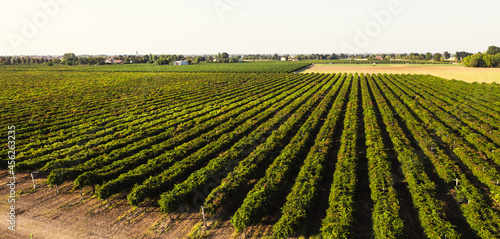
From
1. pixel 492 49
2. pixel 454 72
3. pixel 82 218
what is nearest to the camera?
pixel 82 218

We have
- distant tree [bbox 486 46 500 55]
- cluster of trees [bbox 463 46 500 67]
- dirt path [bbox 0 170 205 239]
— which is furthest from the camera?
distant tree [bbox 486 46 500 55]

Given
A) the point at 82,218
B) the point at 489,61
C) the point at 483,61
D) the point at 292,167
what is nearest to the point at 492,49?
the point at 483,61

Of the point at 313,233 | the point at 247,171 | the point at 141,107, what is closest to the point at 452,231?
the point at 313,233

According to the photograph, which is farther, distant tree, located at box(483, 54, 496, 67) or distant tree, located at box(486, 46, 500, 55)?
distant tree, located at box(486, 46, 500, 55)

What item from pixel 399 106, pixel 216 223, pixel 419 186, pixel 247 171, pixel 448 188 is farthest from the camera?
pixel 399 106

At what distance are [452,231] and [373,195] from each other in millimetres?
3761

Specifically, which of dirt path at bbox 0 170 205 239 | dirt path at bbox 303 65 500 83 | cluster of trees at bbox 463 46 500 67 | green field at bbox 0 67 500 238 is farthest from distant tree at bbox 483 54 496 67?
dirt path at bbox 0 170 205 239

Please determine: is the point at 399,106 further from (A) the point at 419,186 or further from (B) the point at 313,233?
(B) the point at 313,233

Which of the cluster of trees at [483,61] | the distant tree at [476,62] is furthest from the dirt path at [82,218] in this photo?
the cluster of trees at [483,61]

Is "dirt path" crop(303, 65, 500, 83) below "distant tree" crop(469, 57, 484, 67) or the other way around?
below

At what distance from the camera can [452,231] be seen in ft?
36.2

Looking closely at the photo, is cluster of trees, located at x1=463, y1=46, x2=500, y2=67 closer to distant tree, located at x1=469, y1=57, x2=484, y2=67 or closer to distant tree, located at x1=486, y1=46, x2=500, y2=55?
distant tree, located at x1=469, y1=57, x2=484, y2=67

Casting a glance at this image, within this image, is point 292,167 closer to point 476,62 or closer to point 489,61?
point 476,62

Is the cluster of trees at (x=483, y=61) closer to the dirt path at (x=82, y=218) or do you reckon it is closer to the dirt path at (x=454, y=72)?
the dirt path at (x=454, y=72)
